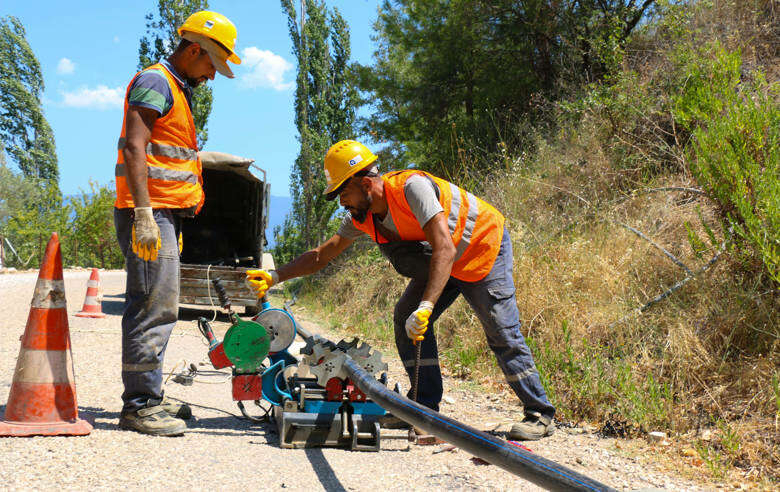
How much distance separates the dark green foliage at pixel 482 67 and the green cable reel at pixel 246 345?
657 cm

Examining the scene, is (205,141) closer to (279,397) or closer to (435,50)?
(435,50)

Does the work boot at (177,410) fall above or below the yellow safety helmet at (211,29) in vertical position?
below

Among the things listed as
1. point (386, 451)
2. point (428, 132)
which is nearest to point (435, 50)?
point (428, 132)

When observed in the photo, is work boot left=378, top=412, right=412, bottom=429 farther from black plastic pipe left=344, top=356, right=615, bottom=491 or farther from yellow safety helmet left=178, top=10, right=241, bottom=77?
yellow safety helmet left=178, top=10, right=241, bottom=77

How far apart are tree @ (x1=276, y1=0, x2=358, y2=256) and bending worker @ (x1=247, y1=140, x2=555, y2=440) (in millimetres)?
15276

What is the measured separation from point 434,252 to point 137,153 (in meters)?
1.72

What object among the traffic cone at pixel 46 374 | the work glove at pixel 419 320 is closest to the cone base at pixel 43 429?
the traffic cone at pixel 46 374

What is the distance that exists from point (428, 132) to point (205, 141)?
33.3 ft

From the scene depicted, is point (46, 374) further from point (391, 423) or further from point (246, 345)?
point (391, 423)

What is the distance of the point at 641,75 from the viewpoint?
29.5 ft

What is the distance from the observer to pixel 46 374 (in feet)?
10.7

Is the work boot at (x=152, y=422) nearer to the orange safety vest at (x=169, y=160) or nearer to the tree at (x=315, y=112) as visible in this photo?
the orange safety vest at (x=169, y=160)

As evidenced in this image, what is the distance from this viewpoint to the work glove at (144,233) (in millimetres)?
3264

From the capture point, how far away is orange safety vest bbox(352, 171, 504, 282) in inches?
136
